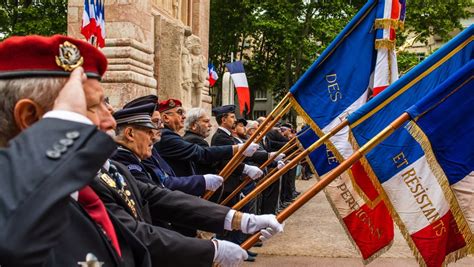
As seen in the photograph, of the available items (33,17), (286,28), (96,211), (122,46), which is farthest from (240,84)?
(286,28)

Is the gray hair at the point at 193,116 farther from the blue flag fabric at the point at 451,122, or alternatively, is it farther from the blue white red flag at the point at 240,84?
the blue white red flag at the point at 240,84

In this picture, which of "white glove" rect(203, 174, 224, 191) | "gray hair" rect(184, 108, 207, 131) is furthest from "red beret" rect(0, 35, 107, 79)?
"gray hair" rect(184, 108, 207, 131)

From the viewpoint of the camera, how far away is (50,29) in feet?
64.3

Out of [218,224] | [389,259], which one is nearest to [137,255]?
[218,224]

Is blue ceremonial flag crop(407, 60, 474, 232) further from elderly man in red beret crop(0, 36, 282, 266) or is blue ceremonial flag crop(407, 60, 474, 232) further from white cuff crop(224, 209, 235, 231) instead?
elderly man in red beret crop(0, 36, 282, 266)

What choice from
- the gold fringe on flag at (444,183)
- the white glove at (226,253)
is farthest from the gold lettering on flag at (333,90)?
the white glove at (226,253)

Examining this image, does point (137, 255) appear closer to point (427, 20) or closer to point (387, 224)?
point (387, 224)

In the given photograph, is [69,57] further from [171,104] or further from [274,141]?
[274,141]

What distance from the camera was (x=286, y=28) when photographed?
28969 millimetres

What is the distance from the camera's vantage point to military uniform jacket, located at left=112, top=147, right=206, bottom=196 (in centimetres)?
317

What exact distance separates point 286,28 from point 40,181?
28.6 m

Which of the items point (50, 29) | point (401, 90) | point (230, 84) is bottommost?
point (230, 84)

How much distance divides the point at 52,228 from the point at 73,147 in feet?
0.59

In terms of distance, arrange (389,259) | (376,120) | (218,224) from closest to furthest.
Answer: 1. (218,224)
2. (376,120)
3. (389,259)
